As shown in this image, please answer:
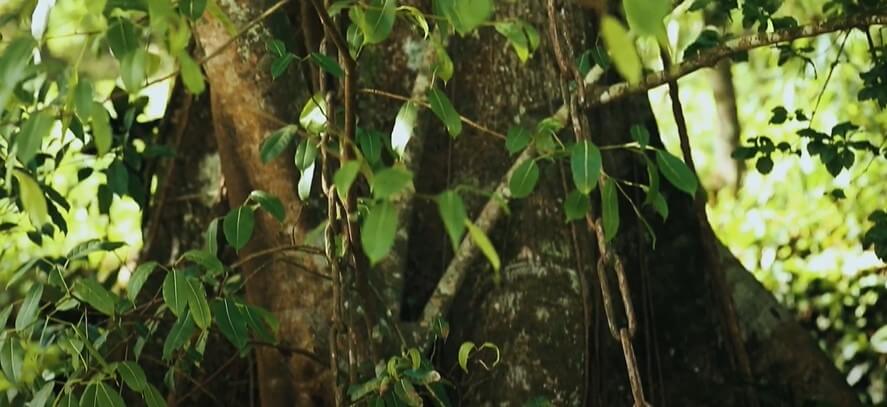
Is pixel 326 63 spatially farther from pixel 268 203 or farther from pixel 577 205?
pixel 577 205

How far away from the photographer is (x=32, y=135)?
1.54 meters

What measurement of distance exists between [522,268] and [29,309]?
1246 mm

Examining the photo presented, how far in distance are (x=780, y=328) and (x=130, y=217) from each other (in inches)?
126

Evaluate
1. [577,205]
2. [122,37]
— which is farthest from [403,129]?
[122,37]

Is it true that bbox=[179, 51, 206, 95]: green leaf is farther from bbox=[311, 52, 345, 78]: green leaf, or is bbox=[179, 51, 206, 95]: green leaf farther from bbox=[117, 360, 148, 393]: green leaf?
bbox=[117, 360, 148, 393]: green leaf

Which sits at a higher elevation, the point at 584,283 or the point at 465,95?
the point at 465,95

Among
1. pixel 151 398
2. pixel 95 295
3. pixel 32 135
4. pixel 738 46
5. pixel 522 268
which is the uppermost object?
pixel 738 46

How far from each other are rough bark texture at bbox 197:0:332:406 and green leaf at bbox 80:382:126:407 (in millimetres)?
735

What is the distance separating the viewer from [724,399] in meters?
3.31

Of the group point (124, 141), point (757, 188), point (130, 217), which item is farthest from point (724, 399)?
point (130, 217)

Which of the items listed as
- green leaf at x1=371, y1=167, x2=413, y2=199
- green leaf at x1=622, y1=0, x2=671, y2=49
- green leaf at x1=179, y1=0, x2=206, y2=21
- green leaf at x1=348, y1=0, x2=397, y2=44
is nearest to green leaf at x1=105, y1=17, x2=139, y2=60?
green leaf at x1=179, y1=0, x2=206, y2=21

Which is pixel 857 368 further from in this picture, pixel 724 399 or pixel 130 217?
pixel 130 217

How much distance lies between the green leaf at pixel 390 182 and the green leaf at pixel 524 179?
0.48 m

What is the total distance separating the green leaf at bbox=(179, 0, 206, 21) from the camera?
1741 mm
